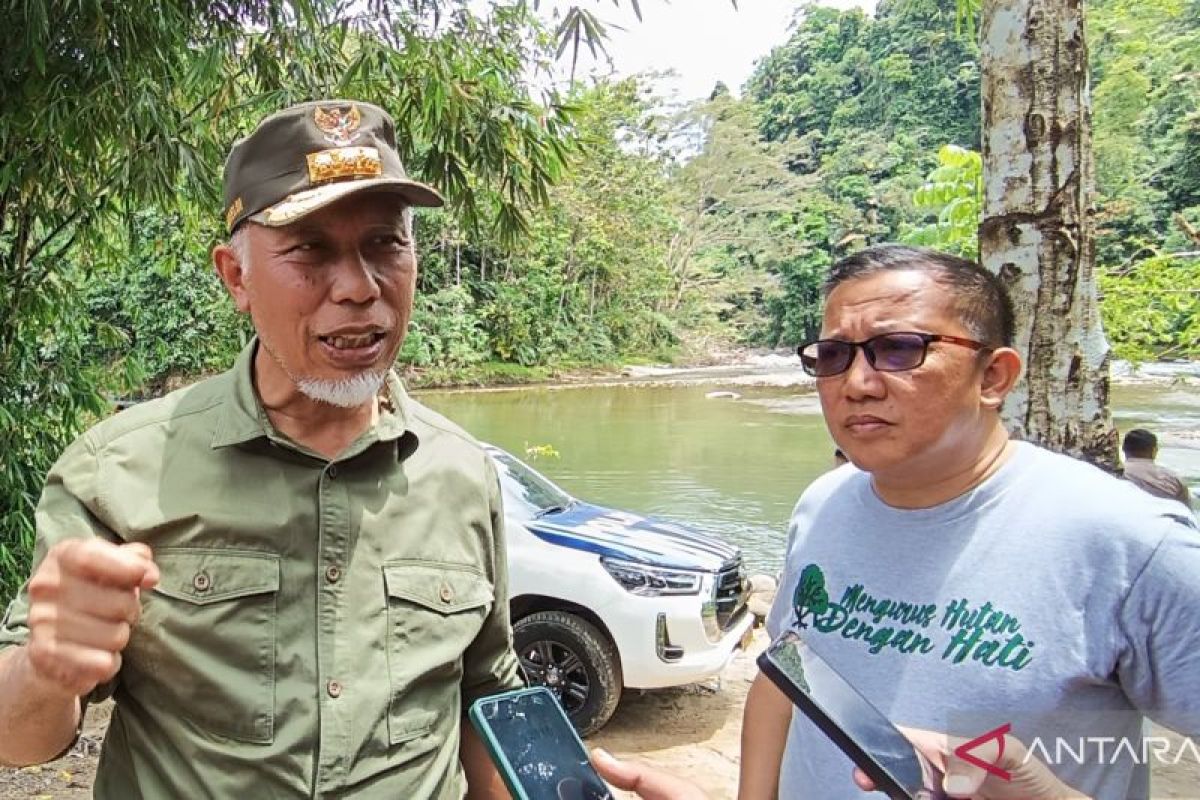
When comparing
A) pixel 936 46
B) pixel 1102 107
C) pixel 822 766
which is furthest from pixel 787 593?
→ pixel 936 46

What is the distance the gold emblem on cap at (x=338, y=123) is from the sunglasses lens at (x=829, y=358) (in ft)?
3.01

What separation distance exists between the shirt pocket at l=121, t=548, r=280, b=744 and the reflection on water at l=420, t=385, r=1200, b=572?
24.9 ft

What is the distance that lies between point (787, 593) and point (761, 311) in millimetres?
44398

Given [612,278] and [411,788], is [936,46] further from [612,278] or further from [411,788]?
[411,788]

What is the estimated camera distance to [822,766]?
54.1 inches

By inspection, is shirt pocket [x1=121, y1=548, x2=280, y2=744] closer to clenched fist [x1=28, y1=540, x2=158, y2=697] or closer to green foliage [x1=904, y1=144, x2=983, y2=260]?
clenched fist [x1=28, y1=540, x2=158, y2=697]

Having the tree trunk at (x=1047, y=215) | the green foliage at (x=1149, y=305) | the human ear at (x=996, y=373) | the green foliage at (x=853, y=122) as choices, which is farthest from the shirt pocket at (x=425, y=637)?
the green foliage at (x=853, y=122)

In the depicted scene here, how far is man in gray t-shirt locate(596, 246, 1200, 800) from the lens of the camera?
112 centimetres

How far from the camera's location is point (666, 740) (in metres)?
4.35

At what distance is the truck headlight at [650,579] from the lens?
13.7 ft

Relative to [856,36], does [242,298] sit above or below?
below

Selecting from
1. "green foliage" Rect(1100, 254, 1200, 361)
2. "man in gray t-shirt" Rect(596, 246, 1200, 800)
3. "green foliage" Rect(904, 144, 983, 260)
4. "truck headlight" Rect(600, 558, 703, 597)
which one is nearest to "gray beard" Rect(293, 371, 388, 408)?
"man in gray t-shirt" Rect(596, 246, 1200, 800)

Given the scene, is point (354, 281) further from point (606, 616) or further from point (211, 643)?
point (606, 616)

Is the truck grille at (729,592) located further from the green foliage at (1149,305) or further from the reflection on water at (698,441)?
the reflection on water at (698,441)
